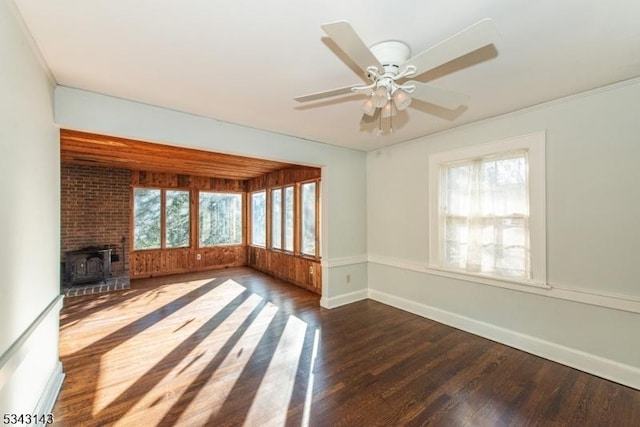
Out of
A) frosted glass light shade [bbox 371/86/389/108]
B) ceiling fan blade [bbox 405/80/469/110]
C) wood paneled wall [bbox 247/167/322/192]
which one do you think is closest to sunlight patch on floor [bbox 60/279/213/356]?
wood paneled wall [bbox 247/167/322/192]

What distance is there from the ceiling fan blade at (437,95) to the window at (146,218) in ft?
21.0

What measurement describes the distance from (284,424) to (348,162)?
351cm

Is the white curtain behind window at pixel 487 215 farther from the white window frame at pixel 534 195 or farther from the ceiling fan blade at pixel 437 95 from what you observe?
the ceiling fan blade at pixel 437 95

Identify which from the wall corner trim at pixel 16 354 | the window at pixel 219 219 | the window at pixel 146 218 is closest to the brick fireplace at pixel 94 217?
the window at pixel 146 218

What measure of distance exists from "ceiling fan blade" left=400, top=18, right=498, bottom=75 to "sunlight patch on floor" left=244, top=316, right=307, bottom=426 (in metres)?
2.45

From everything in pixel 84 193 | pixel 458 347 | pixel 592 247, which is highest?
pixel 84 193

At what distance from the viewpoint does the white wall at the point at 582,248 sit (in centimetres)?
232

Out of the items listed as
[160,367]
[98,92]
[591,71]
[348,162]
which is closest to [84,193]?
[98,92]

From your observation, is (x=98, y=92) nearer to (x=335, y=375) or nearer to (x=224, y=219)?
(x=335, y=375)

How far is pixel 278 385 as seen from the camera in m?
2.31

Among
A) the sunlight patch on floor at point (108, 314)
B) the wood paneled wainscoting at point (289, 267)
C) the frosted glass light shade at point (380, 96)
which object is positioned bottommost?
the sunlight patch on floor at point (108, 314)

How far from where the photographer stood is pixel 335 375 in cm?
245

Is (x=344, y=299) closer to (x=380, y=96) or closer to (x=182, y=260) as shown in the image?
(x=380, y=96)

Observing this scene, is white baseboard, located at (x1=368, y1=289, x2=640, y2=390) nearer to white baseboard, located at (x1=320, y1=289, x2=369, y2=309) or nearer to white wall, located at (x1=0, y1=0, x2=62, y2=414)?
white baseboard, located at (x1=320, y1=289, x2=369, y2=309)
